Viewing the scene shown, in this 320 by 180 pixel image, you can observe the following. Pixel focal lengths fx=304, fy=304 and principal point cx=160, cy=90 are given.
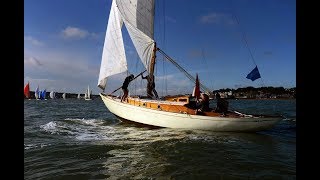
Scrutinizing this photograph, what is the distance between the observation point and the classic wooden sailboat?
17.1 m

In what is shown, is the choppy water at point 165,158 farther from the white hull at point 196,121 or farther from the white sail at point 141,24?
the white sail at point 141,24

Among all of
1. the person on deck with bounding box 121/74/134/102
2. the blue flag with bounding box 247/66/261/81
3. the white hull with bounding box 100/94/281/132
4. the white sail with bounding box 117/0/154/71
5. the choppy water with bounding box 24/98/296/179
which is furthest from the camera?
the white sail with bounding box 117/0/154/71

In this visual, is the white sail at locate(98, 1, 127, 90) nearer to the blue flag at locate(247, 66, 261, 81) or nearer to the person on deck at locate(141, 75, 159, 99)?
the person on deck at locate(141, 75, 159, 99)

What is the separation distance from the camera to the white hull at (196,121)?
661 inches

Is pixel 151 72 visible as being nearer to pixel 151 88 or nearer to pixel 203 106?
pixel 151 88

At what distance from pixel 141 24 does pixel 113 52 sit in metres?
4.29

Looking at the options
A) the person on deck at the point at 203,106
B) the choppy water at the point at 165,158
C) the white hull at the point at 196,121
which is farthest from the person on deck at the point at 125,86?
the choppy water at the point at 165,158

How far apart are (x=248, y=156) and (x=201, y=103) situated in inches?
296

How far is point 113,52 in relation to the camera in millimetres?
27156

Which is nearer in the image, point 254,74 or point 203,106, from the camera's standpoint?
point 203,106

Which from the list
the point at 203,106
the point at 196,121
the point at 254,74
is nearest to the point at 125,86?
the point at 203,106

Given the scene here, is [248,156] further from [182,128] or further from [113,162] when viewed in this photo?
[182,128]

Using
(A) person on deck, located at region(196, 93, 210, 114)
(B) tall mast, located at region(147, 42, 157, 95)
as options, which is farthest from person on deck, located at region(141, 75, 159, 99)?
(A) person on deck, located at region(196, 93, 210, 114)
